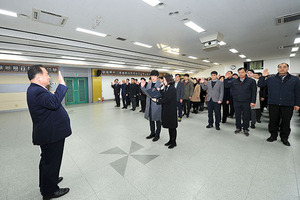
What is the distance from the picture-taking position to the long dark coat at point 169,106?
2.67 metres

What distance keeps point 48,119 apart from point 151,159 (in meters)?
1.78

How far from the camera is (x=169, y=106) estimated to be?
8.96 feet

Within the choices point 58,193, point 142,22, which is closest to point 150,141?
point 58,193

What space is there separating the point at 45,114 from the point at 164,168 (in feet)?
6.11

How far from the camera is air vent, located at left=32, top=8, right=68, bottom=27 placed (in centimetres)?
346

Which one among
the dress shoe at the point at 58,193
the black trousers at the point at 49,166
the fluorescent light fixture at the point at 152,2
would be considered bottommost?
the dress shoe at the point at 58,193

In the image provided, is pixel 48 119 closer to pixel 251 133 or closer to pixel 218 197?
pixel 218 197

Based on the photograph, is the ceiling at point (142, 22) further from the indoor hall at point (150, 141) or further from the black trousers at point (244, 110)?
the black trousers at point (244, 110)

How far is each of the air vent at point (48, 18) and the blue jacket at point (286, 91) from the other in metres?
5.67

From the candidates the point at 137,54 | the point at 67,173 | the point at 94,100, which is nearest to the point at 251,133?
the point at 67,173

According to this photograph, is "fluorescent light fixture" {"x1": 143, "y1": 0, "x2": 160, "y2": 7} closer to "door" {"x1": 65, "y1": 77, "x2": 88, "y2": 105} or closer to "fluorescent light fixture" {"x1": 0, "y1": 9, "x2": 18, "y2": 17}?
"fluorescent light fixture" {"x1": 0, "y1": 9, "x2": 18, "y2": 17}

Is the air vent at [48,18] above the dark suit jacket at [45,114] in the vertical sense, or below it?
above

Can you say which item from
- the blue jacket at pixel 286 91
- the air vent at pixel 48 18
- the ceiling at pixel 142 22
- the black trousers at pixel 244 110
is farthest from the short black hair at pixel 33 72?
the blue jacket at pixel 286 91

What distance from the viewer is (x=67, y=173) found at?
2156 mm
